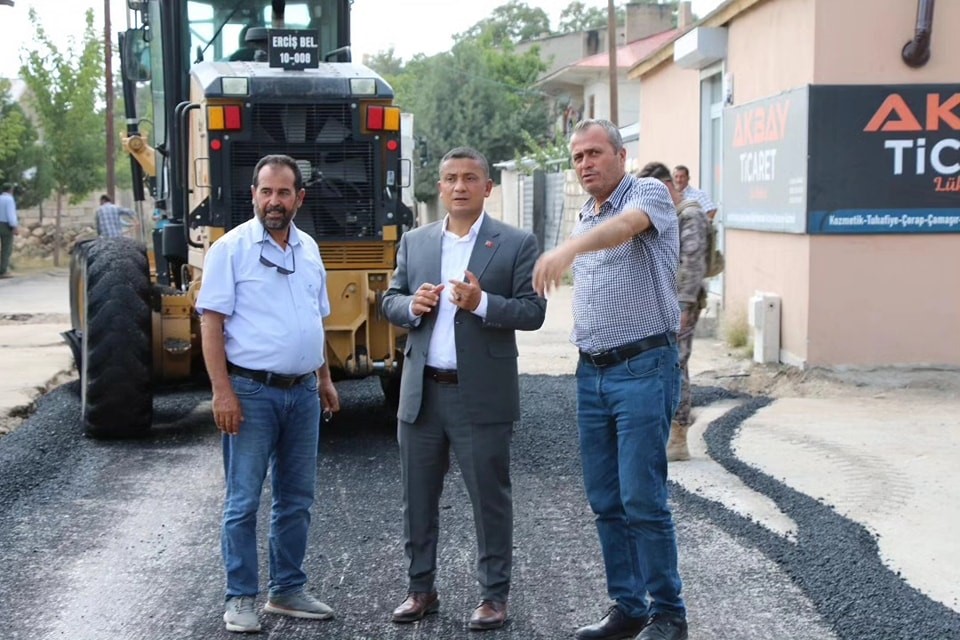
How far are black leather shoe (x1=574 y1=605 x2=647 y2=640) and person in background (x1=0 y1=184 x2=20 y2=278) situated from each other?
23445 millimetres

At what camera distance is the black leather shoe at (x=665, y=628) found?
201 inches

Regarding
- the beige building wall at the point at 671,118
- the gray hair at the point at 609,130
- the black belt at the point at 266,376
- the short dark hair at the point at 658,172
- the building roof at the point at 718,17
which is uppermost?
the building roof at the point at 718,17

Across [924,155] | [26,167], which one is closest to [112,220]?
[26,167]

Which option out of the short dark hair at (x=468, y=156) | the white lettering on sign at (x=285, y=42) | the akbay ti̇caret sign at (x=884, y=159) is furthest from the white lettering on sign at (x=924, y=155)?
the short dark hair at (x=468, y=156)

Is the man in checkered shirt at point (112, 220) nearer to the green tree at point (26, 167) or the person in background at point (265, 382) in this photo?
the green tree at point (26, 167)

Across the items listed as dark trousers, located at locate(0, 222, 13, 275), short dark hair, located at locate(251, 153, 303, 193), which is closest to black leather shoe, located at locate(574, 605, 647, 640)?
short dark hair, located at locate(251, 153, 303, 193)

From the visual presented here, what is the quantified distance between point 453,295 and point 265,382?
2.84 ft

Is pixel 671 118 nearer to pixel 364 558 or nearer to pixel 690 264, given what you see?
pixel 690 264

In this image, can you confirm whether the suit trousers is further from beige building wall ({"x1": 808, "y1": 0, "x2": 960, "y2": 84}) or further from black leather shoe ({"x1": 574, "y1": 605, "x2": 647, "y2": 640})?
beige building wall ({"x1": 808, "y1": 0, "x2": 960, "y2": 84})

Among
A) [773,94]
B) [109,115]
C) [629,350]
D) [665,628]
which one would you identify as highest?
[109,115]

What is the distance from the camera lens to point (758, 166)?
13188 millimetres

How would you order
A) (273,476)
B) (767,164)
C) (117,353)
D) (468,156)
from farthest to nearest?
(767,164), (117,353), (273,476), (468,156)

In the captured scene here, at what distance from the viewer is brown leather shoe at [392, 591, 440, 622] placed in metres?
5.47

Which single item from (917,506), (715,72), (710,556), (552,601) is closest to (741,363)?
(715,72)
